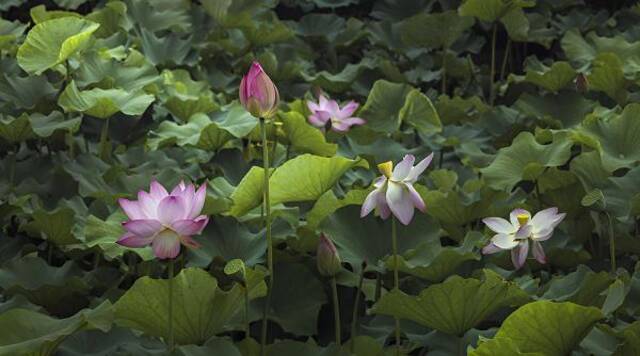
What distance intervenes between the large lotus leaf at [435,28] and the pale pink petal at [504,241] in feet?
3.84

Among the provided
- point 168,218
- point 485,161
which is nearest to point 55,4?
point 485,161

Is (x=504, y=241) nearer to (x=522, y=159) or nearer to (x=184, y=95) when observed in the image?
(x=522, y=159)

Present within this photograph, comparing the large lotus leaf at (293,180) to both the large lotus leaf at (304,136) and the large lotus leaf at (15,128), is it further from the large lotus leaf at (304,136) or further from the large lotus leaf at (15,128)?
the large lotus leaf at (15,128)

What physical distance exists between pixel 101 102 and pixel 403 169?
25.7 inches

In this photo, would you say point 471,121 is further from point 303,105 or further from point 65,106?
point 65,106

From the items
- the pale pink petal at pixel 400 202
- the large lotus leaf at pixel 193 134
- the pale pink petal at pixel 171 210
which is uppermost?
the pale pink petal at pixel 171 210

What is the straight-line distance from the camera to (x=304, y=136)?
164 centimetres

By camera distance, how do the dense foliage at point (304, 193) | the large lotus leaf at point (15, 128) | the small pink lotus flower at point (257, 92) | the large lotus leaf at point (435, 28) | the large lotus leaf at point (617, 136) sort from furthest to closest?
the large lotus leaf at point (435, 28) < the large lotus leaf at point (15, 128) < the large lotus leaf at point (617, 136) < the small pink lotus flower at point (257, 92) < the dense foliage at point (304, 193)

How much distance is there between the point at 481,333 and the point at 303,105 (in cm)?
81

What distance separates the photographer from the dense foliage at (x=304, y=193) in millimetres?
1087

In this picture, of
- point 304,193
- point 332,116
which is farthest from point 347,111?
point 304,193

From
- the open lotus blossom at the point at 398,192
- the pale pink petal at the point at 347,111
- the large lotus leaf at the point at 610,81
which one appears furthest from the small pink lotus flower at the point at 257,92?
the large lotus leaf at the point at 610,81

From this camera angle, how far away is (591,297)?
1172mm

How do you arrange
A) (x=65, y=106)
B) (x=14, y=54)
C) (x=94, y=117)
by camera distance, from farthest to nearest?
(x=14, y=54), (x=94, y=117), (x=65, y=106)
